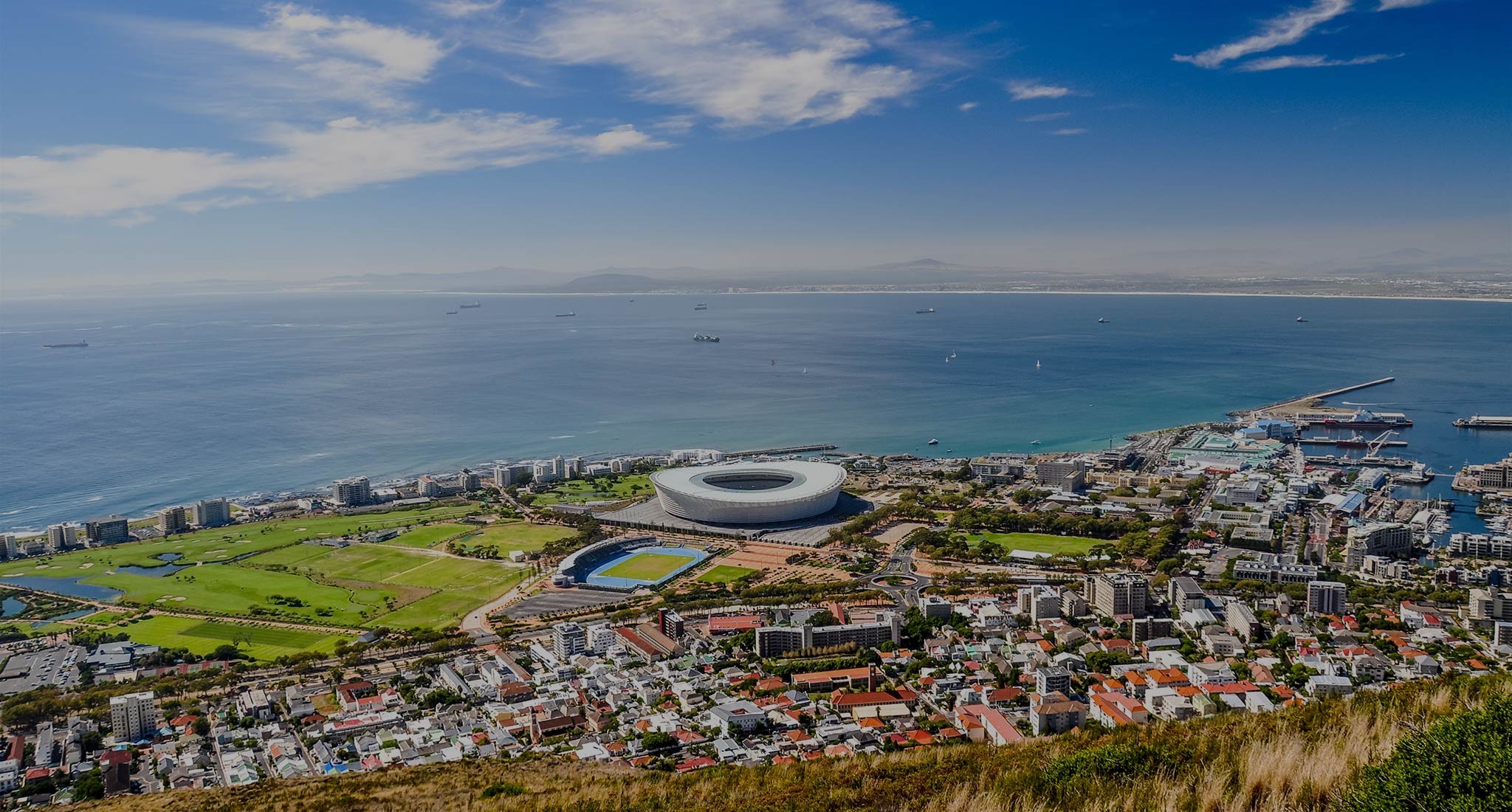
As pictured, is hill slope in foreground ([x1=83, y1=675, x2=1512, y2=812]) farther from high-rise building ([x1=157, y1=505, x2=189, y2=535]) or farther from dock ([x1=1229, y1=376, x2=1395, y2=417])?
dock ([x1=1229, y1=376, x2=1395, y2=417])

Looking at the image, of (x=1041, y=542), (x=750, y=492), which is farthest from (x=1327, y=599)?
(x=750, y=492)

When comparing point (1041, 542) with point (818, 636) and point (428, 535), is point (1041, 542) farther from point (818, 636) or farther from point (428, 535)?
point (428, 535)

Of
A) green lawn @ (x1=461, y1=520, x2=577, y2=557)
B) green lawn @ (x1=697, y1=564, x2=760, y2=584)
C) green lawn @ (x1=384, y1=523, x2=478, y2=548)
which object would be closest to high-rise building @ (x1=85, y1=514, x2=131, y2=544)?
green lawn @ (x1=384, y1=523, x2=478, y2=548)

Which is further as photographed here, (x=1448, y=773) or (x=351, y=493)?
(x=351, y=493)

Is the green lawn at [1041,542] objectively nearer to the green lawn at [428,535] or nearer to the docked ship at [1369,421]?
the green lawn at [428,535]

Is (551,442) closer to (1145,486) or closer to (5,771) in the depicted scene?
(1145,486)

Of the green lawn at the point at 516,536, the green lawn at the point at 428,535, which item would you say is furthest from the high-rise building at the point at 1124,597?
the green lawn at the point at 428,535
